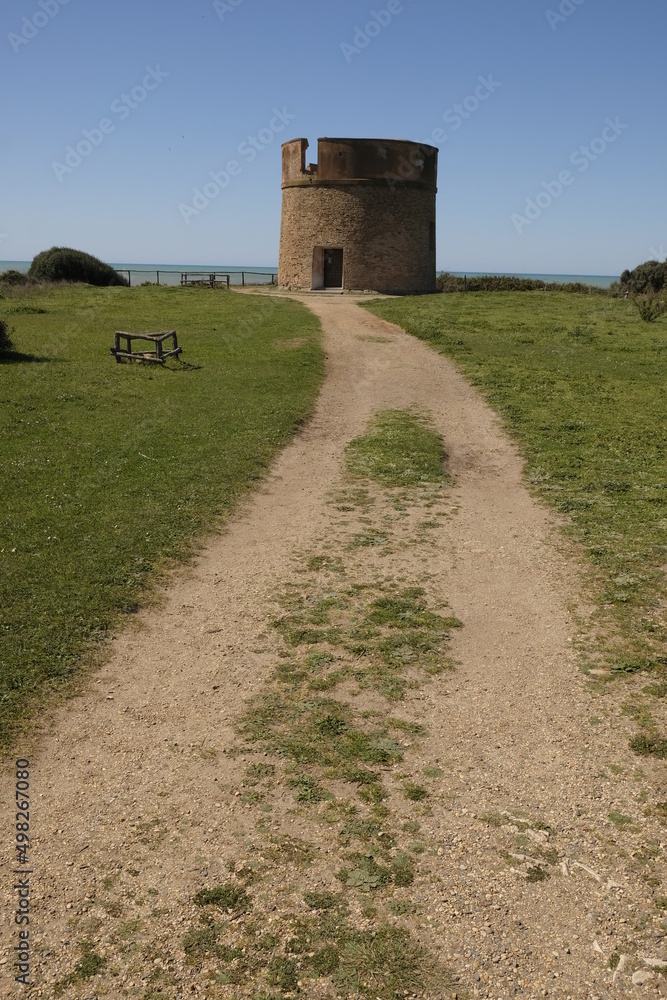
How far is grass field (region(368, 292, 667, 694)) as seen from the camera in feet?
26.0

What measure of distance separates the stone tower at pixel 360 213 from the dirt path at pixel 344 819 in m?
32.2

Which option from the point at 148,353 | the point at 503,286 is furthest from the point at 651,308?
the point at 148,353

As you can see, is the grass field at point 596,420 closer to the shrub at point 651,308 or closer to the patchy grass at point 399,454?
the shrub at point 651,308

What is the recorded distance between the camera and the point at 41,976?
12.9 feet

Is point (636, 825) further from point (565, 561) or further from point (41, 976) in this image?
point (565, 561)

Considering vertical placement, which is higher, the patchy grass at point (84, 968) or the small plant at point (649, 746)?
the small plant at point (649, 746)

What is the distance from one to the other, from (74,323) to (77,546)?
19961 mm

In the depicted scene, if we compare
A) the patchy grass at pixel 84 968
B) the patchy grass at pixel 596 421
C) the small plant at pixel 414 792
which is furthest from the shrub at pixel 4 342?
the patchy grass at pixel 84 968

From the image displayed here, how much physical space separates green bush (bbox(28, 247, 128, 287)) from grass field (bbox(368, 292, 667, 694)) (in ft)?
62.0

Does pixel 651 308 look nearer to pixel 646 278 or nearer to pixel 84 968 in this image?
pixel 646 278

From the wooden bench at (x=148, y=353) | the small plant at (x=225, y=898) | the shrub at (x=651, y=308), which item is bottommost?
the small plant at (x=225, y=898)

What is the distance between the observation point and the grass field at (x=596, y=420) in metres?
7.93

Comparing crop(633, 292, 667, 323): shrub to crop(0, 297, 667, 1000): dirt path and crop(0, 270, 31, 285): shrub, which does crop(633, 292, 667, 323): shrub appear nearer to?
crop(0, 297, 667, 1000): dirt path

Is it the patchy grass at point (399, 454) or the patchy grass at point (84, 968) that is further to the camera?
the patchy grass at point (399, 454)
